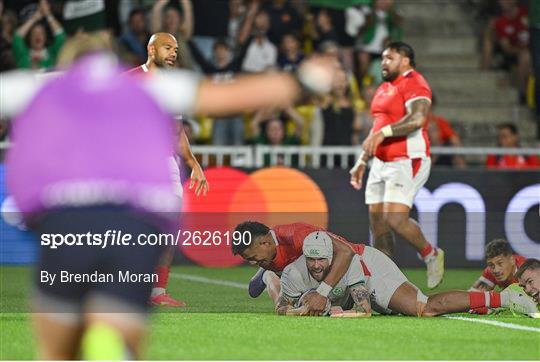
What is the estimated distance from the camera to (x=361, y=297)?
10.7 meters

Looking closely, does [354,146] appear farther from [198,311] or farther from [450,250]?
[198,311]

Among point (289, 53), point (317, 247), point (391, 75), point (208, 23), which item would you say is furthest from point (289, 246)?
point (208, 23)

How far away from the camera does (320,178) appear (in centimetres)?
1731

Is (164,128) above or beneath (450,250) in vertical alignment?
above

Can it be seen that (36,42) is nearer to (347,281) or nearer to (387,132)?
(387,132)

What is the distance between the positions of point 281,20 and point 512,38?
4026 mm

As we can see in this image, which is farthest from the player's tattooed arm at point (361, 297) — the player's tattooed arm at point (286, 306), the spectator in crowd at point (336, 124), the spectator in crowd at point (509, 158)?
the spectator in crowd at point (336, 124)

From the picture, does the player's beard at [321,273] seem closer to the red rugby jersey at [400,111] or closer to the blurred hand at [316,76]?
the red rugby jersey at [400,111]

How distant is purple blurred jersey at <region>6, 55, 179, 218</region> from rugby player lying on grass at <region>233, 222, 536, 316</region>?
552 centimetres

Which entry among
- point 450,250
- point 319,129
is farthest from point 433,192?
point 319,129

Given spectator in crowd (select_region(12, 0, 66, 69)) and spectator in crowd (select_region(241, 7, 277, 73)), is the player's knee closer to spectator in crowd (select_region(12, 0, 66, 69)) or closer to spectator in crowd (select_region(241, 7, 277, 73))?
spectator in crowd (select_region(241, 7, 277, 73))

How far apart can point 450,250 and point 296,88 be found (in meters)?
12.5

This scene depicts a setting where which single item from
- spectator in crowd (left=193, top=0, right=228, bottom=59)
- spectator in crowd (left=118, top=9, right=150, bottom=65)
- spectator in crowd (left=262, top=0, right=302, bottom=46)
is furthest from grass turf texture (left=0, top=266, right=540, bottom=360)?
spectator in crowd (left=262, top=0, right=302, bottom=46)

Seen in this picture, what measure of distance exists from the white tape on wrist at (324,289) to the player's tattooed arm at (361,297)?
175 mm
